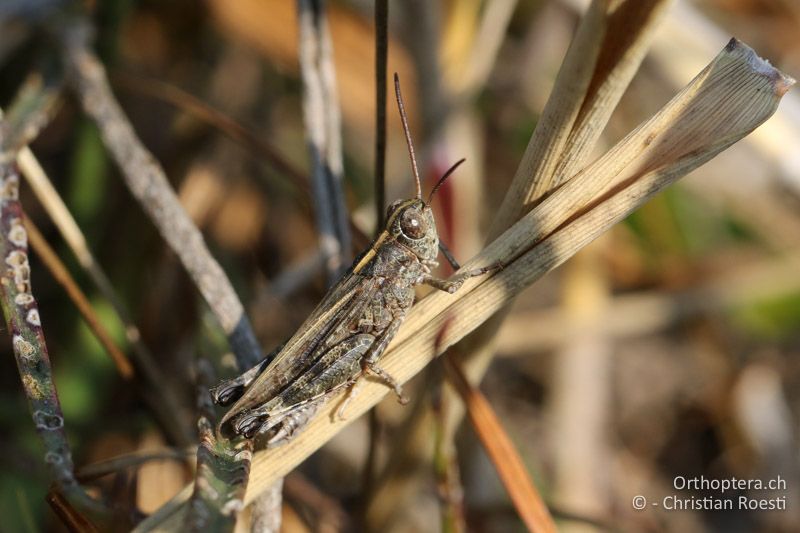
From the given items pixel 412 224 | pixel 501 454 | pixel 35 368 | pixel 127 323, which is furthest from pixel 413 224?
pixel 35 368

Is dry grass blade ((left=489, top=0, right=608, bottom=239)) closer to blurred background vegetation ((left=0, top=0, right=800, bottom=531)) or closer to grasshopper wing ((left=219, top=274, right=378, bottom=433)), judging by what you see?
grasshopper wing ((left=219, top=274, right=378, bottom=433))

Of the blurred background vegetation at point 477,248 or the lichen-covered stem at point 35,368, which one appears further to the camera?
the blurred background vegetation at point 477,248

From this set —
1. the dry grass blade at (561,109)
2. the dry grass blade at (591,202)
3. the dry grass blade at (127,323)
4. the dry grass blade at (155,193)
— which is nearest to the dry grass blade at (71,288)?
the dry grass blade at (127,323)

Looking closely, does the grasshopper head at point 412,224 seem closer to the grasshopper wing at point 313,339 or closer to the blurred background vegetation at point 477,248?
the grasshopper wing at point 313,339

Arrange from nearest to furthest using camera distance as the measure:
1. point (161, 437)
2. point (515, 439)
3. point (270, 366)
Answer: point (270, 366), point (161, 437), point (515, 439)

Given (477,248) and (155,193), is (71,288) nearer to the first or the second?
(155,193)

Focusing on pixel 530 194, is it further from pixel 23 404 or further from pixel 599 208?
pixel 23 404

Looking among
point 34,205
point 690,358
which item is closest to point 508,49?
point 690,358
